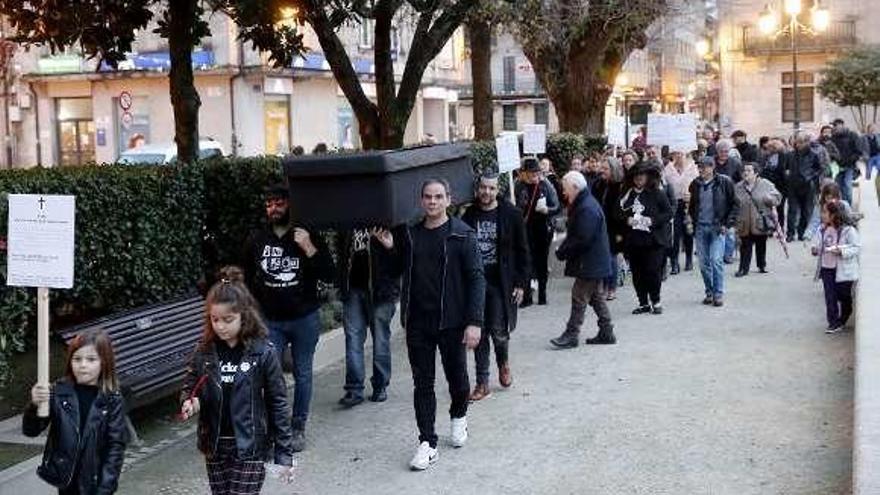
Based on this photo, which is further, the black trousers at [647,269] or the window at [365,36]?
the window at [365,36]

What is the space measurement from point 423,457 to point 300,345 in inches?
46.8

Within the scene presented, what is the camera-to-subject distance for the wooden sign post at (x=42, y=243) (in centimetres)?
624

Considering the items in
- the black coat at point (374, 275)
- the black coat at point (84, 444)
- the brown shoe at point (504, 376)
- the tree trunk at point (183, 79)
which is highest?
the tree trunk at point (183, 79)

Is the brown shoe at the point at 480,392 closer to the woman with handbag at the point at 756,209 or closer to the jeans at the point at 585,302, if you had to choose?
the jeans at the point at 585,302

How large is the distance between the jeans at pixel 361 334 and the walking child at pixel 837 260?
460cm

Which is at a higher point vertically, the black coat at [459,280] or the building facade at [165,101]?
the building facade at [165,101]

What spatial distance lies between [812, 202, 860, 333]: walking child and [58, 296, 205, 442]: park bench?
597cm

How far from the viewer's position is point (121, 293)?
9.87 metres

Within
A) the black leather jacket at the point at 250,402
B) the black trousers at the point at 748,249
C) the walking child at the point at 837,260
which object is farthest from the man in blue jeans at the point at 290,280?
the black trousers at the point at 748,249

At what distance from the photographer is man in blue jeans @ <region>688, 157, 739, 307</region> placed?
12922 millimetres

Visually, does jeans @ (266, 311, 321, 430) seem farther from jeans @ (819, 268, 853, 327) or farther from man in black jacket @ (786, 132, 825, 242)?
man in black jacket @ (786, 132, 825, 242)

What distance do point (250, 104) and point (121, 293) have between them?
28057 mm

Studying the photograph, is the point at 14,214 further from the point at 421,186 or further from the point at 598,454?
the point at 598,454

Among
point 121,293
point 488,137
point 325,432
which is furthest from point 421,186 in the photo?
point 488,137
